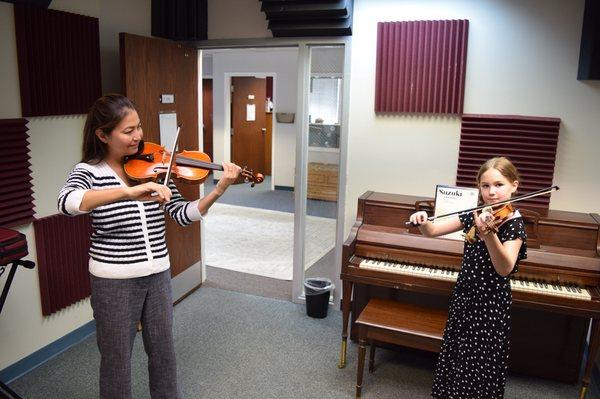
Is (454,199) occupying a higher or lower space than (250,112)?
lower

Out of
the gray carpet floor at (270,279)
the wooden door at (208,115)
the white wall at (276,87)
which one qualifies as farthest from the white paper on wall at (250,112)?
the gray carpet floor at (270,279)

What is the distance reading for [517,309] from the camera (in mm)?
3004

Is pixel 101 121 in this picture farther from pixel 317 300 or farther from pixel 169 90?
pixel 317 300

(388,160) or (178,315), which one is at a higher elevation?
(388,160)

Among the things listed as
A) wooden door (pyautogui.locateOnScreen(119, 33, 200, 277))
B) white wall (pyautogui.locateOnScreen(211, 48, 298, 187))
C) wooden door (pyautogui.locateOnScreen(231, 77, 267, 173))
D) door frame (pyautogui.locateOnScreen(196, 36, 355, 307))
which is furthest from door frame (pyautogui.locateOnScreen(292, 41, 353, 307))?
wooden door (pyautogui.locateOnScreen(231, 77, 267, 173))

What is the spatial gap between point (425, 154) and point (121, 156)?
214 centimetres

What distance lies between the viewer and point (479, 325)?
2.17m

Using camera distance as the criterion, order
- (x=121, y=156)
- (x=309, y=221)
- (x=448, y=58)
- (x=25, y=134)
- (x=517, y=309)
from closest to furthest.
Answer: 1. (x=121, y=156)
2. (x=25, y=134)
3. (x=517, y=309)
4. (x=448, y=58)
5. (x=309, y=221)

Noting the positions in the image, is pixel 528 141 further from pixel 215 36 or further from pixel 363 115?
pixel 215 36

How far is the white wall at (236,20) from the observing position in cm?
376

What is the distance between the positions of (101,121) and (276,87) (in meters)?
6.75

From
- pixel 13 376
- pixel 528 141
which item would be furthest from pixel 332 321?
pixel 13 376

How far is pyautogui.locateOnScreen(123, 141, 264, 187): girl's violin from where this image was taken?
2039 millimetres

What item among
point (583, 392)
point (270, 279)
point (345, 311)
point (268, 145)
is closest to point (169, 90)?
point (270, 279)
